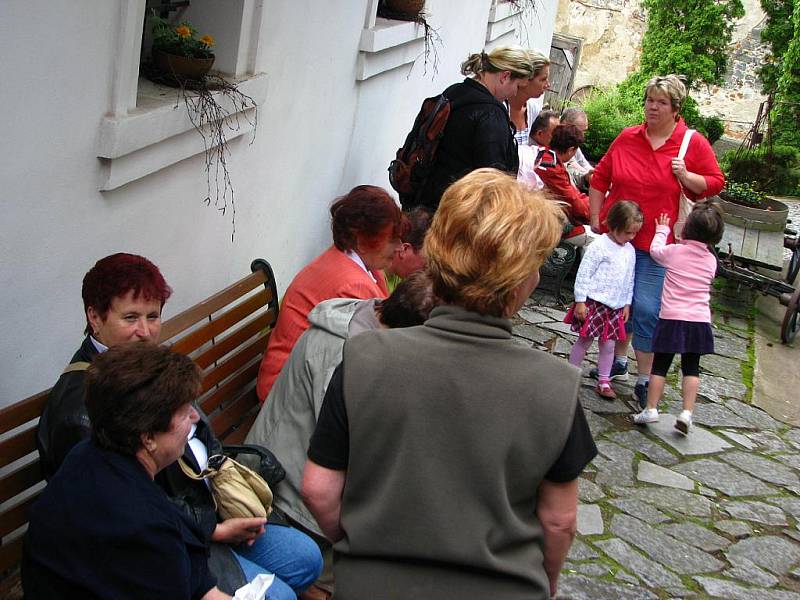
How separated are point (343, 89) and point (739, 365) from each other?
4111mm

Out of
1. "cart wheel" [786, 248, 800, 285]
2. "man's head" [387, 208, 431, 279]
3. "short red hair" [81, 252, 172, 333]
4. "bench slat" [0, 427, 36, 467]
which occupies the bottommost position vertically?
"cart wheel" [786, 248, 800, 285]

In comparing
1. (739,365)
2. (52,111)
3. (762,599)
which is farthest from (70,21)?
(739,365)

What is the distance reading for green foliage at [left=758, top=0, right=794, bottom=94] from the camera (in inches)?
789

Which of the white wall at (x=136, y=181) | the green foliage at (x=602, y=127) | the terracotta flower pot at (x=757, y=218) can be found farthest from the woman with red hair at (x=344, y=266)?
the green foliage at (x=602, y=127)

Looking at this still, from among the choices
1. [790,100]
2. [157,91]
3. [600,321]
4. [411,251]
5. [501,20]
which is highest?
[501,20]

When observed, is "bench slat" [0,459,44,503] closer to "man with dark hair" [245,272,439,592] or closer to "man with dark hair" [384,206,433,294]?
"man with dark hair" [245,272,439,592]

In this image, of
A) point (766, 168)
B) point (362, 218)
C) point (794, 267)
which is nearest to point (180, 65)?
point (362, 218)

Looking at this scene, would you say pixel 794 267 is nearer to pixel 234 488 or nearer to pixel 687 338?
pixel 687 338

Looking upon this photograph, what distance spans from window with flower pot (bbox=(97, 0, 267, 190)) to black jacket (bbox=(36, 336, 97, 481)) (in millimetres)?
859

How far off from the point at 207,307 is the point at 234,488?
3.34 ft

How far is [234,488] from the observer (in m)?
3.04

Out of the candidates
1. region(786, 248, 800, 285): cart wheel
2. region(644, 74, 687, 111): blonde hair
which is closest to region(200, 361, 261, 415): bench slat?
region(644, 74, 687, 111): blonde hair

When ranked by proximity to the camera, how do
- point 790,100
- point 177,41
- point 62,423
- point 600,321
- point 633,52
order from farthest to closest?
1. point 633,52
2. point 790,100
3. point 600,321
4. point 177,41
5. point 62,423

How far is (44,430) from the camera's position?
8.87 feet
